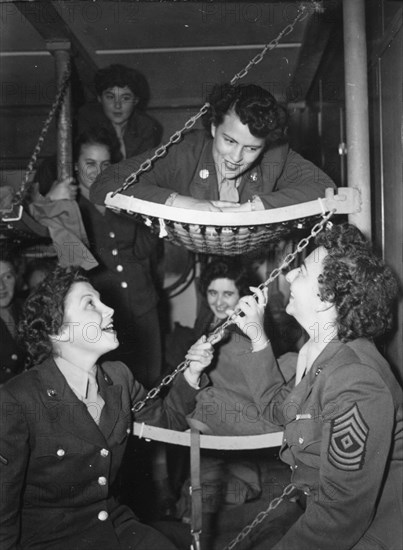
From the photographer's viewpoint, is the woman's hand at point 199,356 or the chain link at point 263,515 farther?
the woman's hand at point 199,356

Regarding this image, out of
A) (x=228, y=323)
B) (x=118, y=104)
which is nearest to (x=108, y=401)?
(x=228, y=323)

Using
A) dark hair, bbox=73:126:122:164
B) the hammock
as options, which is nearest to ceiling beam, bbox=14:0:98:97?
dark hair, bbox=73:126:122:164

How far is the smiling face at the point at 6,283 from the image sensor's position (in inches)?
131

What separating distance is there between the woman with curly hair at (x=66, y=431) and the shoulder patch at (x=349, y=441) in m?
0.67

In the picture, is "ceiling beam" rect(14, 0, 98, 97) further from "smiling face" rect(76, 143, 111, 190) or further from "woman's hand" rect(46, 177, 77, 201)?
"woman's hand" rect(46, 177, 77, 201)

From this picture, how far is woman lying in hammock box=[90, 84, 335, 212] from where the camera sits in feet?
6.97

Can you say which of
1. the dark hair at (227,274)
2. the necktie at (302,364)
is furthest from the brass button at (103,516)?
the dark hair at (227,274)

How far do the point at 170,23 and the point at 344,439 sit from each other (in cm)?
241

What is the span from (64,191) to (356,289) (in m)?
1.47

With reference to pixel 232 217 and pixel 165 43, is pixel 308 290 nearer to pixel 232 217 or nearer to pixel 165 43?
pixel 232 217

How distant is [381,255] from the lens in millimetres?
2428

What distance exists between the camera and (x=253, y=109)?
85.8 inches

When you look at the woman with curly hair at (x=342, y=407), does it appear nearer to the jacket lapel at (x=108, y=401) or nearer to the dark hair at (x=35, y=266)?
the jacket lapel at (x=108, y=401)

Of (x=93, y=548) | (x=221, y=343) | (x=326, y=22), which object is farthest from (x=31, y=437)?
(x=326, y=22)
